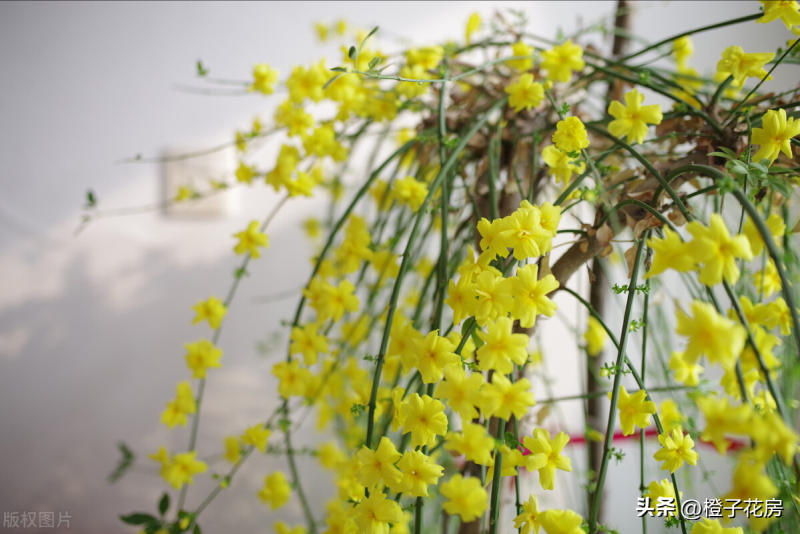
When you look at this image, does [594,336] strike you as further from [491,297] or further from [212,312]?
[212,312]

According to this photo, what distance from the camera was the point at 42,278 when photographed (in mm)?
1146

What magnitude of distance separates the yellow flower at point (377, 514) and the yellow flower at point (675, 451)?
195 mm

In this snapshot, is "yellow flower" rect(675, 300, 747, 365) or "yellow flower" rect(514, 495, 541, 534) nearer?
"yellow flower" rect(675, 300, 747, 365)

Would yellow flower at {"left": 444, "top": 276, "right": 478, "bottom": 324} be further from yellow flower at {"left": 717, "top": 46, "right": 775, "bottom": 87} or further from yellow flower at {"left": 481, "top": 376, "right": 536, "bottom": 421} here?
yellow flower at {"left": 717, "top": 46, "right": 775, "bottom": 87}

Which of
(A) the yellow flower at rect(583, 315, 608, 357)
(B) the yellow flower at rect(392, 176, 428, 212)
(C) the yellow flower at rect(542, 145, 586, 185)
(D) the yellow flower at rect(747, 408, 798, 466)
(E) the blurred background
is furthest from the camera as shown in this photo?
(E) the blurred background

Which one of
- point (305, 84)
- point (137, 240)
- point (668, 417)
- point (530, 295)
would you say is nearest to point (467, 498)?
point (530, 295)

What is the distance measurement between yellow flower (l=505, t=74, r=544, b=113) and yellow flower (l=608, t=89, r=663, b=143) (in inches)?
2.8

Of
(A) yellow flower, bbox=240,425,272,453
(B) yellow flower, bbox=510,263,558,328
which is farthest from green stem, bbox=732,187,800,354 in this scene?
(A) yellow flower, bbox=240,425,272,453

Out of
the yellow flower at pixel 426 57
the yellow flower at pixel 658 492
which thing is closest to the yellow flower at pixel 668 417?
the yellow flower at pixel 658 492

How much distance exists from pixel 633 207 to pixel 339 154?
32cm

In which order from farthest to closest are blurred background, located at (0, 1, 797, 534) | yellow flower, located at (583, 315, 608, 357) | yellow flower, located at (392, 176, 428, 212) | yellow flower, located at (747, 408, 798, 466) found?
blurred background, located at (0, 1, 797, 534), yellow flower, located at (583, 315, 608, 357), yellow flower, located at (392, 176, 428, 212), yellow flower, located at (747, 408, 798, 466)

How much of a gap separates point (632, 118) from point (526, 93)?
10cm

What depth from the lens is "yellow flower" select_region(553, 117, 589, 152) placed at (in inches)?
16.5

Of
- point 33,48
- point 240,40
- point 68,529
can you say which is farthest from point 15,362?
point 240,40
